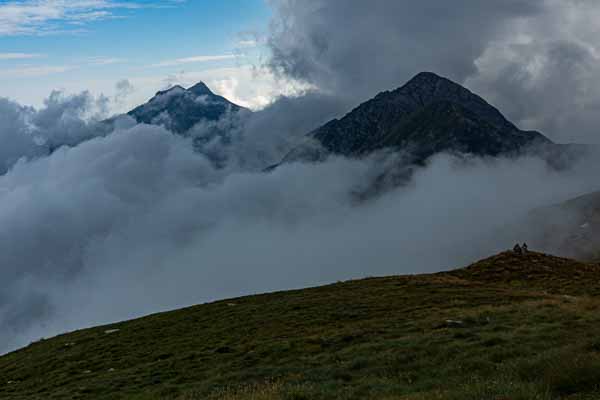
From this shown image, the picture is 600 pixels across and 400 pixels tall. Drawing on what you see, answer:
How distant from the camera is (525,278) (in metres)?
44.7

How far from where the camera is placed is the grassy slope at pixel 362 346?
16.0 meters

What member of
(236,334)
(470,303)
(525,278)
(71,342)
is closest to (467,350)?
(470,303)

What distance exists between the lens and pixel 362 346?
79.8ft

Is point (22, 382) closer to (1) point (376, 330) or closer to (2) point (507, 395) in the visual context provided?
(1) point (376, 330)

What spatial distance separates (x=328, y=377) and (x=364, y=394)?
12.3 ft

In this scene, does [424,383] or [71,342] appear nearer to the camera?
[424,383]

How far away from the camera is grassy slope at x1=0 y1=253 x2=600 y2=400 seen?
16.0 metres

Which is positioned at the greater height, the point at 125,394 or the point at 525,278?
the point at 525,278

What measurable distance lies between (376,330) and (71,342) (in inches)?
1152

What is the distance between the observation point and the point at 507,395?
1238cm

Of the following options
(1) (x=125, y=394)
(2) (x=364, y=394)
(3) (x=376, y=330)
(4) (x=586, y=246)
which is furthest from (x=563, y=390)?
(4) (x=586, y=246)

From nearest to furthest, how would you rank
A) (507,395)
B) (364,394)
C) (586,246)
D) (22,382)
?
(507,395)
(364,394)
(22,382)
(586,246)

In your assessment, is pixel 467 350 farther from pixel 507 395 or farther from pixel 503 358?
pixel 507 395

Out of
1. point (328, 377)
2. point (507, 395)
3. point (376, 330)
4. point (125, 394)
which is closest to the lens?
point (507, 395)
